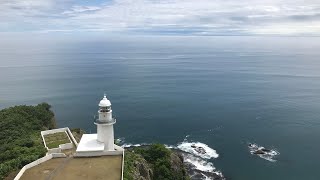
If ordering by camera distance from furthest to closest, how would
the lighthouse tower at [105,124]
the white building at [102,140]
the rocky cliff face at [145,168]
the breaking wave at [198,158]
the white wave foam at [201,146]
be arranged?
the white wave foam at [201,146]
the breaking wave at [198,158]
the lighthouse tower at [105,124]
the white building at [102,140]
the rocky cliff face at [145,168]

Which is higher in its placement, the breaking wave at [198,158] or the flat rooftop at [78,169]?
the flat rooftop at [78,169]

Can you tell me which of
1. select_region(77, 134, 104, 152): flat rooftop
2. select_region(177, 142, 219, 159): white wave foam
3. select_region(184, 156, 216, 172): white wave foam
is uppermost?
select_region(77, 134, 104, 152): flat rooftop

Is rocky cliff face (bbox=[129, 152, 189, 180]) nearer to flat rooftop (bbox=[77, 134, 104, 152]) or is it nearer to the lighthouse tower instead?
the lighthouse tower

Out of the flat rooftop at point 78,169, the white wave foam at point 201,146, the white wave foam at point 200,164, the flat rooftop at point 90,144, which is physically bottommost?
the white wave foam at point 200,164

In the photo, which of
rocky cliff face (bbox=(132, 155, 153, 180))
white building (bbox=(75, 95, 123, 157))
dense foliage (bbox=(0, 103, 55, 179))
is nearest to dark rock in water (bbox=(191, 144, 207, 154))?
rocky cliff face (bbox=(132, 155, 153, 180))

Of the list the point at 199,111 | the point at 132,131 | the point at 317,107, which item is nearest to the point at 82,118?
the point at 132,131

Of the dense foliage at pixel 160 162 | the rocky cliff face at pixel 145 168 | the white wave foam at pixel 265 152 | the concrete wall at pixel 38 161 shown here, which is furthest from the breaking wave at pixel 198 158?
the concrete wall at pixel 38 161

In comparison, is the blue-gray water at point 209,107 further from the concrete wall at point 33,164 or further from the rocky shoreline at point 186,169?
the concrete wall at point 33,164

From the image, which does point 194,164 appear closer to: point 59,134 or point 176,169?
point 176,169
